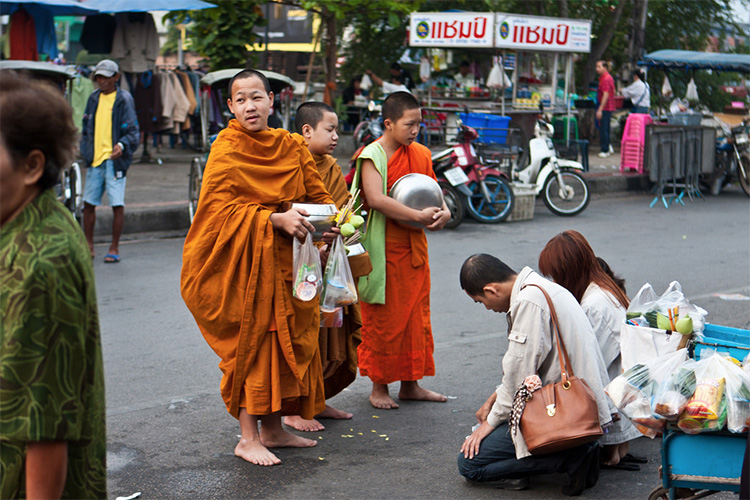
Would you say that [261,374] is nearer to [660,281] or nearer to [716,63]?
[660,281]

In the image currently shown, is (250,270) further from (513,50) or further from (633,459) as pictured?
(513,50)

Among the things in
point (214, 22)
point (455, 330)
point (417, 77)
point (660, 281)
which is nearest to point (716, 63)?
point (417, 77)

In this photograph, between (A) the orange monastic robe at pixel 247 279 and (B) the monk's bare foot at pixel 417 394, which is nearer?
(A) the orange monastic robe at pixel 247 279

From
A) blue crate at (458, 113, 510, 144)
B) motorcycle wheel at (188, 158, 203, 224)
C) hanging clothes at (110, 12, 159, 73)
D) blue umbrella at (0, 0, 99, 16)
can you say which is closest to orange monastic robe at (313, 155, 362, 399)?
motorcycle wheel at (188, 158, 203, 224)

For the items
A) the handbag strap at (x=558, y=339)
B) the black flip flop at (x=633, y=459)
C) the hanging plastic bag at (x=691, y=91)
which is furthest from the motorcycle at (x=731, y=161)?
the handbag strap at (x=558, y=339)

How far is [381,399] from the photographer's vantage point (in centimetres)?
465

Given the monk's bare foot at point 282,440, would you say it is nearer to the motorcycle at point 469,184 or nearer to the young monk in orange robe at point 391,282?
the young monk in orange robe at point 391,282

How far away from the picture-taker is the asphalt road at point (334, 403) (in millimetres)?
3627

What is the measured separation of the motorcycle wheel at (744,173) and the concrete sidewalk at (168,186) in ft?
4.47

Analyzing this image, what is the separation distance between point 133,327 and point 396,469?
2.76m

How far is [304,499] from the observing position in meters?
3.50

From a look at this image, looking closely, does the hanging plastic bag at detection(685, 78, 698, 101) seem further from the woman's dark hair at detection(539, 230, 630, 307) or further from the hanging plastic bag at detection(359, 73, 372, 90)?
the woman's dark hair at detection(539, 230, 630, 307)

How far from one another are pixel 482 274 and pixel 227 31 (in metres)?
10.8

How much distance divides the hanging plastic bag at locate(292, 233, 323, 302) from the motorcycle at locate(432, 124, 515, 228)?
6.28 metres
